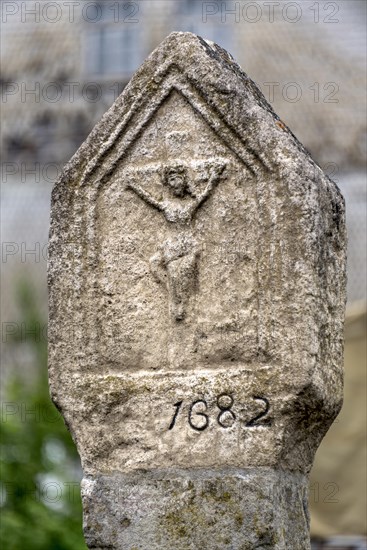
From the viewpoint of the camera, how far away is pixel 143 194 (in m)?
6.78

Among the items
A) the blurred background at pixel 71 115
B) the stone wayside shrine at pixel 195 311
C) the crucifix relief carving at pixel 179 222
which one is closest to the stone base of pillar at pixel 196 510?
the stone wayside shrine at pixel 195 311

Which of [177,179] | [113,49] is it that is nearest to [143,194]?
[177,179]

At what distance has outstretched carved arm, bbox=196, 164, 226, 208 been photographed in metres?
6.68

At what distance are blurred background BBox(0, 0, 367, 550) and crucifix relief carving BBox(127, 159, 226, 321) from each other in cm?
421

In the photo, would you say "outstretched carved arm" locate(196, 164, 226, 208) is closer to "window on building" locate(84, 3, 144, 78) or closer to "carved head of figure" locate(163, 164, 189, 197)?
"carved head of figure" locate(163, 164, 189, 197)

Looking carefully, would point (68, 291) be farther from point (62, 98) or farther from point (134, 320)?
point (62, 98)

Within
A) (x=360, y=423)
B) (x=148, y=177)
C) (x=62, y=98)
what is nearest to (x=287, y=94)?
(x=62, y=98)

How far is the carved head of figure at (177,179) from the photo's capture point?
6742mm

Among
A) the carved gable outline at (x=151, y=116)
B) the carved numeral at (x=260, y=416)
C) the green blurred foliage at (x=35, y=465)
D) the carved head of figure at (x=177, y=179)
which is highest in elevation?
the carved gable outline at (x=151, y=116)

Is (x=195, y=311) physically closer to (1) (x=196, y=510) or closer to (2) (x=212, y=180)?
(2) (x=212, y=180)

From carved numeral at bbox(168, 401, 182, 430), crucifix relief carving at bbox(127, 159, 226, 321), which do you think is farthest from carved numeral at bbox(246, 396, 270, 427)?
crucifix relief carving at bbox(127, 159, 226, 321)

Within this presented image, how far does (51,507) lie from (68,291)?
190 inches

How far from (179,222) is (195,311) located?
35 cm

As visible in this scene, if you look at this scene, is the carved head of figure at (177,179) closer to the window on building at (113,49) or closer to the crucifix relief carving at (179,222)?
the crucifix relief carving at (179,222)
